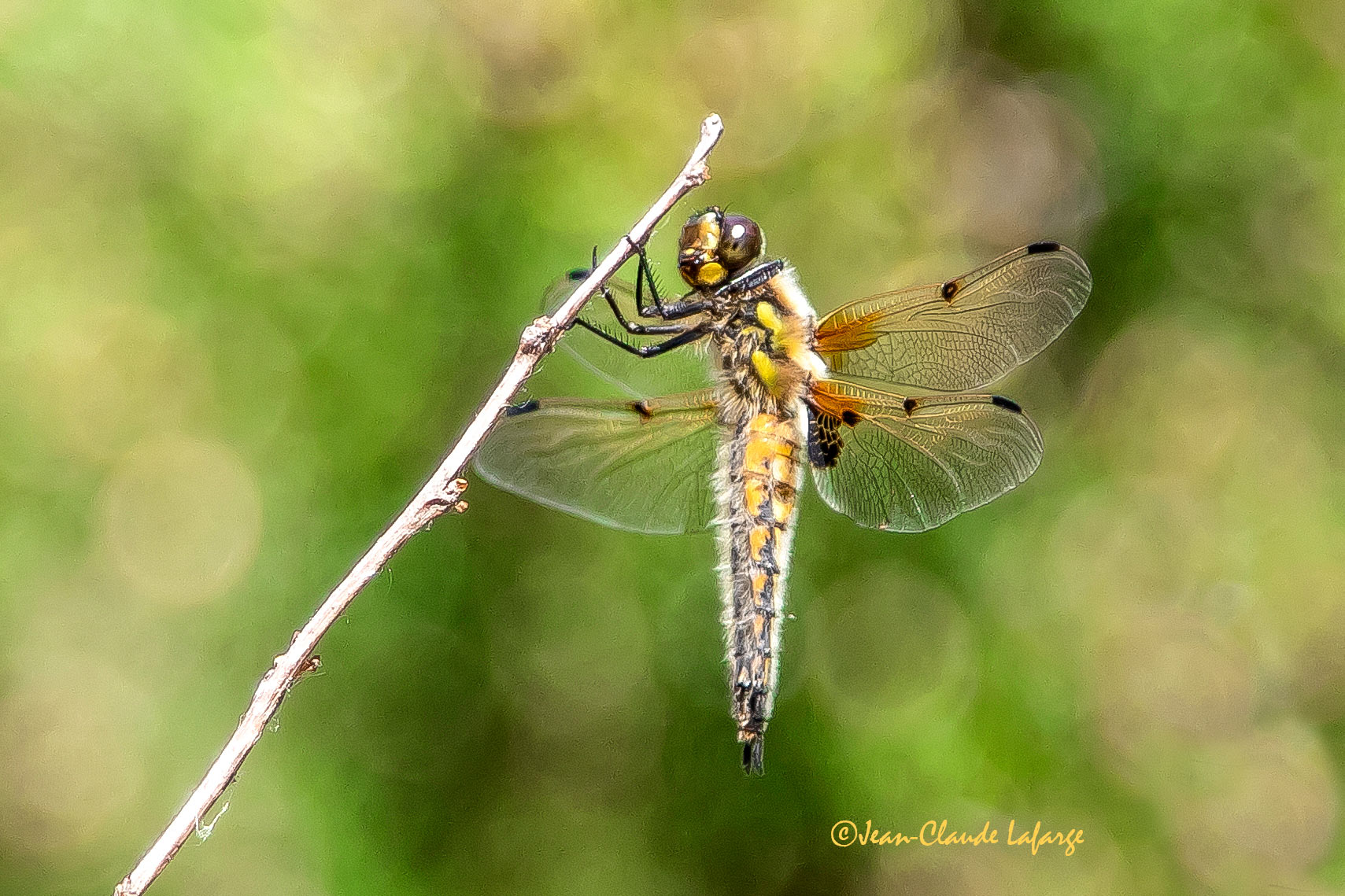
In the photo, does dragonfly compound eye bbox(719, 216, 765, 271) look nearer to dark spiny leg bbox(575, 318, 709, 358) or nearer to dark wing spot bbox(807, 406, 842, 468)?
dark spiny leg bbox(575, 318, 709, 358)

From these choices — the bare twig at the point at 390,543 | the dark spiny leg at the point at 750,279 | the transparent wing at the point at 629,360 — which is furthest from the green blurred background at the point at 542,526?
the bare twig at the point at 390,543

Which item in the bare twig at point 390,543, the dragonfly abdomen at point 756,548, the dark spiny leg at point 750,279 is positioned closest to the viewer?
the bare twig at point 390,543

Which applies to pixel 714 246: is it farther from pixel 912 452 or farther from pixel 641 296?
pixel 912 452

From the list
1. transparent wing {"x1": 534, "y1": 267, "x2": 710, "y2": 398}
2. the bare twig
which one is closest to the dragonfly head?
transparent wing {"x1": 534, "y1": 267, "x2": 710, "y2": 398}

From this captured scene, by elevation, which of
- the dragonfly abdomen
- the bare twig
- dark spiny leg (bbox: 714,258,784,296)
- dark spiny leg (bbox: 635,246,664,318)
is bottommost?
the bare twig

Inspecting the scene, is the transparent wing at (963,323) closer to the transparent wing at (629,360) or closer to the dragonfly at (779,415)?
the dragonfly at (779,415)

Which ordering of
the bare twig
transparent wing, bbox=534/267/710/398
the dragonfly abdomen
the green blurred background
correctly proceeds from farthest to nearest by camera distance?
1. the green blurred background
2. transparent wing, bbox=534/267/710/398
3. the dragonfly abdomen
4. the bare twig

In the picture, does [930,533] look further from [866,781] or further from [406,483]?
[406,483]
